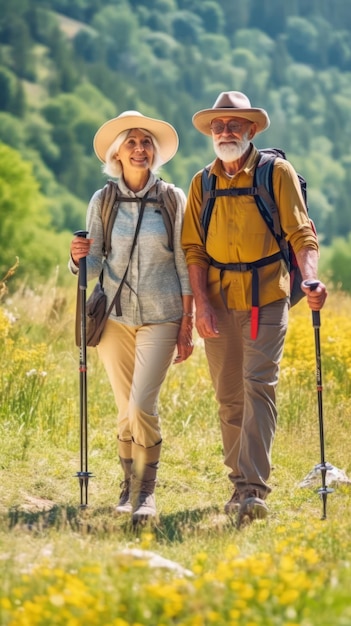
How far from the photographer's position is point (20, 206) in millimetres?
69188

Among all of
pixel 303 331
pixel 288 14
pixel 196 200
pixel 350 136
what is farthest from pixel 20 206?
pixel 288 14

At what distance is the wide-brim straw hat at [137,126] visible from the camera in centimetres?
682

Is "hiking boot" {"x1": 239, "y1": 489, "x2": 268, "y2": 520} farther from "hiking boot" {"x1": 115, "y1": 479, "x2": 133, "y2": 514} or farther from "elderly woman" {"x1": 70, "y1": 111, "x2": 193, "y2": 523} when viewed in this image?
"hiking boot" {"x1": 115, "y1": 479, "x2": 133, "y2": 514}

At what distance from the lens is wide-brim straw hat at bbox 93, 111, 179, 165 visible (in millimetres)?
6824

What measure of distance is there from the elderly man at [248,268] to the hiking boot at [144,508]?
1.61ft

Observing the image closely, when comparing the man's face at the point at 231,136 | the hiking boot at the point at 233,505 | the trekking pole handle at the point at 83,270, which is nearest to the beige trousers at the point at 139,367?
the trekking pole handle at the point at 83,270

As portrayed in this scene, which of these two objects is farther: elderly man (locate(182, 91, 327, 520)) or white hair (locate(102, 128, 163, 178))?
white hair (locate(102, 128, 163, 178))

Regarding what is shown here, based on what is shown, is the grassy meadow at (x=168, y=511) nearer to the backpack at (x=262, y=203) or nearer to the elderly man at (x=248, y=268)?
the elderly man at (x=248, y=268)

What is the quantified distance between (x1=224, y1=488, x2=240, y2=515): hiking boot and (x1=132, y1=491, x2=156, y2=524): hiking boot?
48cm

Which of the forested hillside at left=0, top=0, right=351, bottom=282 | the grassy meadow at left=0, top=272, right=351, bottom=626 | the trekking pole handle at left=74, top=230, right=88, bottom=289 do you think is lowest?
the grassy meadow at left=0, top=272, right=351, bottom=626

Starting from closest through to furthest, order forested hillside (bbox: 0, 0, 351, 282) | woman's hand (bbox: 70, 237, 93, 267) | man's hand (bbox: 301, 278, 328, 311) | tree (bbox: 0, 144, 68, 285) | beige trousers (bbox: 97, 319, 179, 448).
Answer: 1. man's hand (bbox: 301, 278, 328, 311)
2. beige trousers (bbox: 97, 319, 179, 448)
3. woman's hand (bbox: 70, 237, 93, 267)
4. tree (bbox: 0, 144, 68, 285)
5. forested hillside (bbox: 0, 0, 351, 282)

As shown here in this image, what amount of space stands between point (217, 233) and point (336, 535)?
7.14 ft

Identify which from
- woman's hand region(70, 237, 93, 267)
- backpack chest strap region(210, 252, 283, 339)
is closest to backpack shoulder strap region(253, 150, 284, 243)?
backpack chest strap region(210, 252, 283, 339)

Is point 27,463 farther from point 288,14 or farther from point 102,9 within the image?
point 288,14
